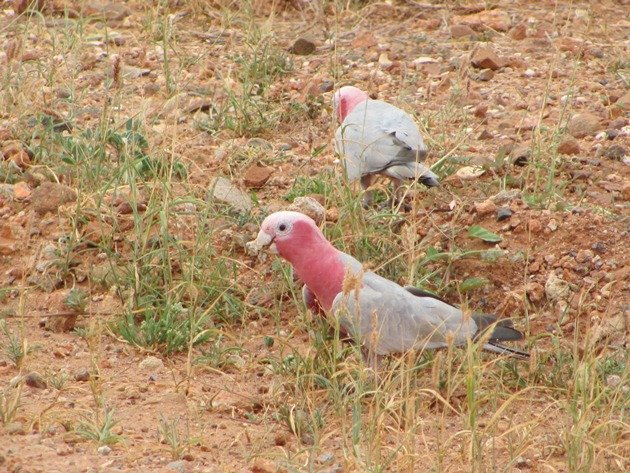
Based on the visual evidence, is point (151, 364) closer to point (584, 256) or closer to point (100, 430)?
point (100, 430)

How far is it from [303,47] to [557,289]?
2.72m

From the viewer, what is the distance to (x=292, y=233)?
4.20 m

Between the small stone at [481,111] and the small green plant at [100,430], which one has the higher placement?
the small stone at [481,111]

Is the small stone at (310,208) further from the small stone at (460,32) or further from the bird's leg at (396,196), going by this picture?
the small stone at (460,32)

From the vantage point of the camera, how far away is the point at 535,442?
12.1 feet

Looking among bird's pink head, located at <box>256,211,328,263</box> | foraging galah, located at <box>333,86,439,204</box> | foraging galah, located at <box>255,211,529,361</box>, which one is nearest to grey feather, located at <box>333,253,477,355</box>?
foraging galah, located at <box>255,211,529,361</box>

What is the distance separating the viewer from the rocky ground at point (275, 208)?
3588 mm

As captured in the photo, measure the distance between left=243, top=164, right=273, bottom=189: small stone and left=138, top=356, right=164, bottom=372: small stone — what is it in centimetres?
147

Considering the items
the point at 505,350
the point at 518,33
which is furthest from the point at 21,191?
the point at 518,33

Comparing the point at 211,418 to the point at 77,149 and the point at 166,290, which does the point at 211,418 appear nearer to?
the point at 166,290

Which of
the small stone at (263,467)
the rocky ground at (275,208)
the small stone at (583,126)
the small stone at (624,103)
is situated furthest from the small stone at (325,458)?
the small stone at (624,103)

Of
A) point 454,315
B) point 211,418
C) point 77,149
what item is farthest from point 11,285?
point 454,315

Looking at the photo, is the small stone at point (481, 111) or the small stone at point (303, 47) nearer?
the small stone at point (481, 111)

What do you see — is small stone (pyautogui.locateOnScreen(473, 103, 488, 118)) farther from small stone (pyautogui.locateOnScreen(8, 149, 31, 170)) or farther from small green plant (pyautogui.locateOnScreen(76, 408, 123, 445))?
small green plant (pyautogui.locateOnScreen(76, 408, 123, 445))
